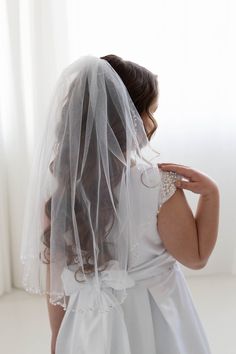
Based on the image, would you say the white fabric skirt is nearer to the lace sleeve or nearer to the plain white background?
the lace sleeve

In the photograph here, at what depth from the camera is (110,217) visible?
1074mm

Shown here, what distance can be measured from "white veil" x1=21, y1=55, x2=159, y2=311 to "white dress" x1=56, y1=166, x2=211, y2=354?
0.03 m

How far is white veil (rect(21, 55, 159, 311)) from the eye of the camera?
1036 mm

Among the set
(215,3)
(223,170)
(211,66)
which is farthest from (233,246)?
(215,3)

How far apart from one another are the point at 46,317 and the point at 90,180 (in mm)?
1295

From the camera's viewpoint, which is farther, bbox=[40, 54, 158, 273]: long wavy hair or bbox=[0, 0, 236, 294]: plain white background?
bbox=[0, 0, 236, 294]: plain white background

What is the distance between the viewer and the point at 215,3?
2.14 metres

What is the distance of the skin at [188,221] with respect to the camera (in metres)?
1.10

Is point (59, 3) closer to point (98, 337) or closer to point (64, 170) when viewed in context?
point (64, 170)

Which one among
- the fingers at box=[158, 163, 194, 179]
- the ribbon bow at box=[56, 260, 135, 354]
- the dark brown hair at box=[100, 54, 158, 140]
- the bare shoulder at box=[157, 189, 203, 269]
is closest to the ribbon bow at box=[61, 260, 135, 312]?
the ribbon bow at box=[56, 260, 135, 354]

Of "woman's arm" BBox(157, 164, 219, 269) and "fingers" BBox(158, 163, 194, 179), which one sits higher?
"fingers" BBox(158, 163, 194, 179)

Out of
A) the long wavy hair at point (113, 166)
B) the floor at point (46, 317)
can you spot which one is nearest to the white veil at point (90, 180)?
the long wavy hair at point (113, 166)

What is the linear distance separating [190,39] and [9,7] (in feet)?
2.49

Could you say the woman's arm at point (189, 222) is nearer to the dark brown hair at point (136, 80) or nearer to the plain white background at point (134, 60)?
the dark brown hair at point (136, 80)
